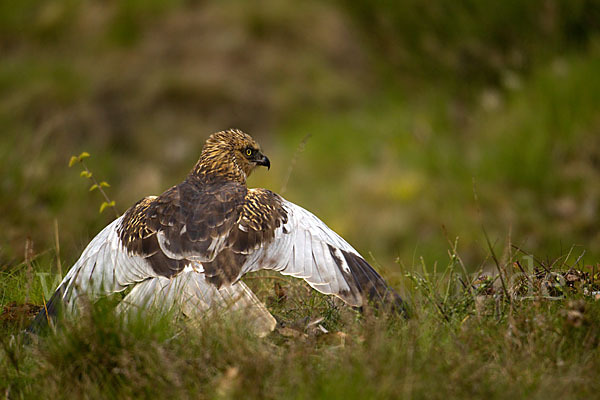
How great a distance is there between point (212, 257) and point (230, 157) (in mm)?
1504

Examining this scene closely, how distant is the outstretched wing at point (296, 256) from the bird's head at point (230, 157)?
0.92m

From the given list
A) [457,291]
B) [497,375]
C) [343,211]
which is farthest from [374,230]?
[497,375]

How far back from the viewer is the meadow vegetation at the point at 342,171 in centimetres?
323

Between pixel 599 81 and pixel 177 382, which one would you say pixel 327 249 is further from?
pixel 599 81

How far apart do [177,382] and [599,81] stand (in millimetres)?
9127

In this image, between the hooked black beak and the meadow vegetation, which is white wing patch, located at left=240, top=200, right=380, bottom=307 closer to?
the meadow vegetation

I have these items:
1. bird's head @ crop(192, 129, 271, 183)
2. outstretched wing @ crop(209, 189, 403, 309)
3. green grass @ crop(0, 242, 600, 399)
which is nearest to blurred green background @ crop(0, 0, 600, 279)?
bird's head @ crop(192, 129, 271, 183)

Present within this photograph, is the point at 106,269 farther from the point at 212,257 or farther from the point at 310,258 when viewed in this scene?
the point at 310,258

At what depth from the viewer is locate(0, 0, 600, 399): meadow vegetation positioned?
3227 mm

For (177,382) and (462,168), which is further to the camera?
(462,168)

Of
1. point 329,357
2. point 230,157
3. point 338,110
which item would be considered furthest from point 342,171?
point 329,357

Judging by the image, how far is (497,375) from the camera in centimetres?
317

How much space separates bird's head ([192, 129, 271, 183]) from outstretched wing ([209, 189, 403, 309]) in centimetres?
92

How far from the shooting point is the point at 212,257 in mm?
4062
